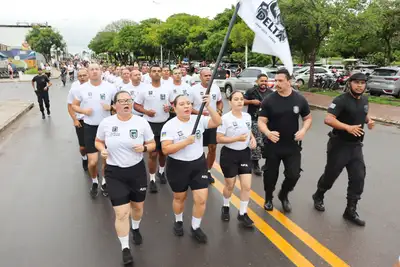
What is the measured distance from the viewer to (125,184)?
3.56 meters

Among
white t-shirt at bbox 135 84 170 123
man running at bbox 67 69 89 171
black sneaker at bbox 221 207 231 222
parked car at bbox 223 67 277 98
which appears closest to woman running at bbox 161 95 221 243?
black sneaker at bbox 221 207 231 222

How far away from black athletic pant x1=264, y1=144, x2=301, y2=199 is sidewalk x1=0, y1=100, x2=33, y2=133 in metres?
8.70

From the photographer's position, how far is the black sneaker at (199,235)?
3889 millimetres

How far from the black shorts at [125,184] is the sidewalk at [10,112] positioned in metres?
8.23

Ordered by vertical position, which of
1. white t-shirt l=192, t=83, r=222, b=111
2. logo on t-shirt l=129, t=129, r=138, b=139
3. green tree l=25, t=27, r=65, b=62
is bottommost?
logo on t-shirt l=129, t=129, r=138, b=139

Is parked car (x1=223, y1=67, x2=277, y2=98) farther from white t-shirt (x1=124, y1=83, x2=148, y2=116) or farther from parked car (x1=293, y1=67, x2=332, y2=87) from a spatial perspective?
white t-shirt (x1=124, y1=83, x2=148, y2=116)

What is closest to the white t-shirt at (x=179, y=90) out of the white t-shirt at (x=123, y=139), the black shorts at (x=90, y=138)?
the black shorts at (x=90, y=138)

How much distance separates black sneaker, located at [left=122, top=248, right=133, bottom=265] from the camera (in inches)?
137

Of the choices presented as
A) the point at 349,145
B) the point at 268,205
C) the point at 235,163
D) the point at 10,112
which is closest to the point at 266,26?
the point at 235,163

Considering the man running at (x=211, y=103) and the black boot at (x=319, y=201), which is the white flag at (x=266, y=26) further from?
the black boot at (x=319, y=201)

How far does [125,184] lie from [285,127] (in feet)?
6.59

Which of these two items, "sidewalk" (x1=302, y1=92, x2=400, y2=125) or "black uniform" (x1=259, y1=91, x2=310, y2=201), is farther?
"sidewalk" (x1=302, y1=92, x2=400, y2=125)

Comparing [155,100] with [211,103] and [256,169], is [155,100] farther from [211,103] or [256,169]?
[256,169]

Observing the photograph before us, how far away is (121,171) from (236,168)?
4.72ft
